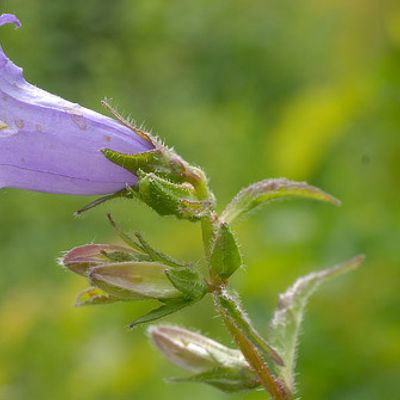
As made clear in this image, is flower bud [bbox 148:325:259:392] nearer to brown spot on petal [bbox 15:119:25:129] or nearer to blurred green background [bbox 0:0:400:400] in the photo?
brown spot on petal [bbox 15:119:25:129]

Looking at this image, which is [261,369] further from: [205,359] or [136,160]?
[136,160]

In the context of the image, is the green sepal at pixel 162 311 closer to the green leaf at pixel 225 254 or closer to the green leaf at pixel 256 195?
the green leaf at pixel 225 254

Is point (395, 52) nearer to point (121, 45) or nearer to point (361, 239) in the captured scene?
point (361, 239)

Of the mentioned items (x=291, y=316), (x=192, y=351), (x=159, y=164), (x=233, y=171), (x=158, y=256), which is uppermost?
(x=159, y=164)

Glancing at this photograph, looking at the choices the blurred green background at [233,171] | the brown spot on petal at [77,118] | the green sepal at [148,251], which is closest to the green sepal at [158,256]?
the green sepal at [148,251]

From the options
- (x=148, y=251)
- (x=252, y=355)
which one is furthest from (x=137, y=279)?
(x=252, y=355)

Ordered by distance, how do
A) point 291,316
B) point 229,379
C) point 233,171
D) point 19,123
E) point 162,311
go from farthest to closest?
point 233,171 < point 291,316 < point 229,379 < point 19,123 < point 162,311
